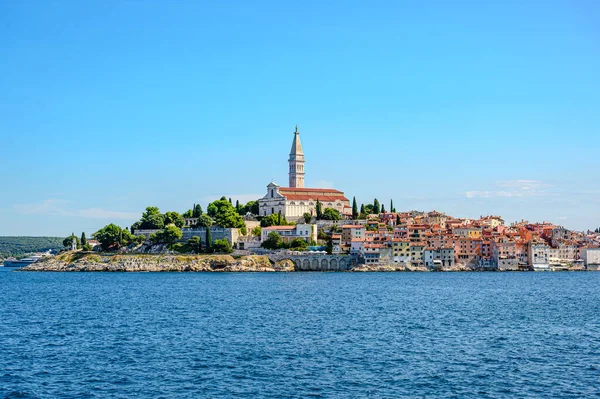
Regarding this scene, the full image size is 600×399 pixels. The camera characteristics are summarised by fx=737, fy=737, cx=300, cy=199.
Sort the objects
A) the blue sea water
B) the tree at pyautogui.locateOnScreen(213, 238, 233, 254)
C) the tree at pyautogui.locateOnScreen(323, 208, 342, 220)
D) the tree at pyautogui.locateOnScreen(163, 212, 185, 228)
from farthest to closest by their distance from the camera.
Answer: the tree at pyautogui.locateOnScreen(163, 212, 185, 228) < the tree at pyautogui.locateOnScreen(323, 208, 342, 220) < the tree at pyautogui.locateOnScreen(213, 238, 233, 254) < the blue sea water

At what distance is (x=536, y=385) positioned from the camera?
73.6 ft

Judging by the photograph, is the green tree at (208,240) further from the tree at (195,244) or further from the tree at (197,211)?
the tree at (197,211)

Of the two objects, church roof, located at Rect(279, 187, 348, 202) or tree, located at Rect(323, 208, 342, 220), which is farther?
church roof, located at Rect(279, 187, 348, 202)

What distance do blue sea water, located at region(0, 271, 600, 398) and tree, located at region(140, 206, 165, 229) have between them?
61.2 meters

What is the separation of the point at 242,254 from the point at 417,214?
3841cm

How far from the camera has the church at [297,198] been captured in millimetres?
116875

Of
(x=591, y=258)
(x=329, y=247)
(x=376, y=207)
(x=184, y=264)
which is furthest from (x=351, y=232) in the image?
(x=591, y=258)

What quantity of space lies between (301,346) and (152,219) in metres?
88.2

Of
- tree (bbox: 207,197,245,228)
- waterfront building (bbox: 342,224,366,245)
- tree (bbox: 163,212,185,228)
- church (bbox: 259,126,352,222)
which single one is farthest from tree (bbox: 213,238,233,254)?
church (bbox: 259,126,352,222)

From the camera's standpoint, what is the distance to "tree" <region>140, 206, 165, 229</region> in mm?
113750

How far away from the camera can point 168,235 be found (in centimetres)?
10588

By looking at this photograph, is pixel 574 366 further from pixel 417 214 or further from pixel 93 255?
pixel 417 214

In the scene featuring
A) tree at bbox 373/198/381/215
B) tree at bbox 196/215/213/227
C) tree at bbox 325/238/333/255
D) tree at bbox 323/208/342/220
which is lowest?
tree at bbox 325/238/333/255

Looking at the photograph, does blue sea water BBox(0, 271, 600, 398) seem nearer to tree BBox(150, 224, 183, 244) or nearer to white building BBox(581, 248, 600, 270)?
tree BBox(150, 224, 183, 244)
